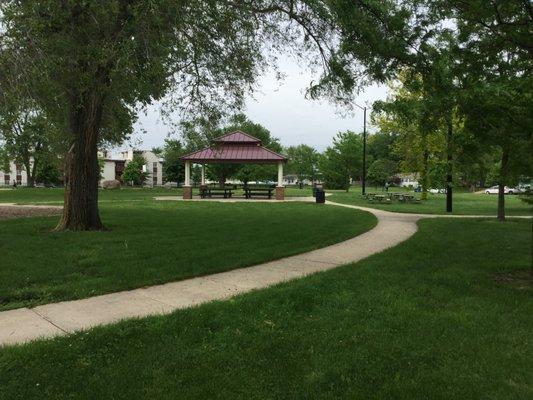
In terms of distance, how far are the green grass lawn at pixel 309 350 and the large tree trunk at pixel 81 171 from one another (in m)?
7.23

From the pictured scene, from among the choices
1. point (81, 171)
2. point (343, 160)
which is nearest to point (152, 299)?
point (81, 171)

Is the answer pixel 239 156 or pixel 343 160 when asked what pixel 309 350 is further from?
→ pixel 343 160

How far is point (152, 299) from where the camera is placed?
5.84m

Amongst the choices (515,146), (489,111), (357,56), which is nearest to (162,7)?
(357,56)

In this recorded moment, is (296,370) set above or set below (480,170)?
below

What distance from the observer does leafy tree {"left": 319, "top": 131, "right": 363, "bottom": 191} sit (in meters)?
55.4

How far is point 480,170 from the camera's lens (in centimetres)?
851

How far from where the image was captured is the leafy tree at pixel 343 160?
5538cm

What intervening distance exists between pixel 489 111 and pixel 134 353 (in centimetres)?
559

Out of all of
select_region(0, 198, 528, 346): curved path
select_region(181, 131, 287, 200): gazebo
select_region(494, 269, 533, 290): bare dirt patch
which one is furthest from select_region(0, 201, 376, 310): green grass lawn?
select_region(181, 131, 287, 200): gazebo

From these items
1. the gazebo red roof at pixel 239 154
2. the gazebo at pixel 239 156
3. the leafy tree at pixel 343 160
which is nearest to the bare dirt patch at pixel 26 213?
the gazebo at pixel 239 156

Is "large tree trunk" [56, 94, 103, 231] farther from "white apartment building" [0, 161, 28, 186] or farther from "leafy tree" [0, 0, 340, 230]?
"white apartment building" [0, 161, 28, 186]

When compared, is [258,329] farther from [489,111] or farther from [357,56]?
[357,56]

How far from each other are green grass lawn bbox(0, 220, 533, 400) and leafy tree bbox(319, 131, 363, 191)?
A: 164 ft
